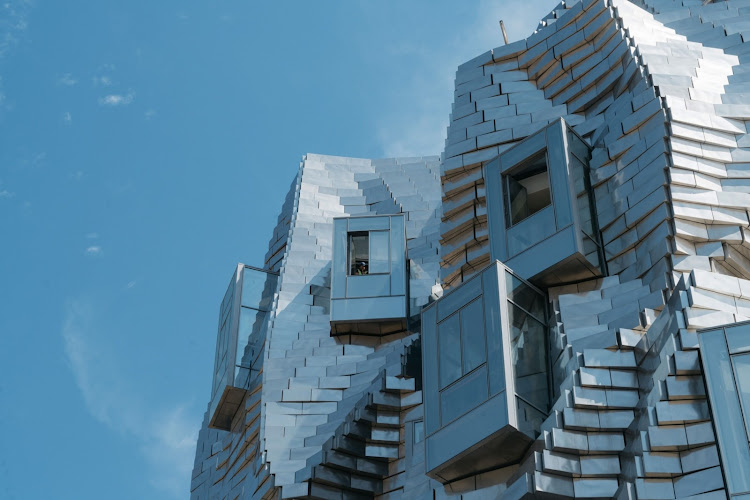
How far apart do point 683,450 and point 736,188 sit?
271 inches

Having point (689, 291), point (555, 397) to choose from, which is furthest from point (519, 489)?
point (689, 291)

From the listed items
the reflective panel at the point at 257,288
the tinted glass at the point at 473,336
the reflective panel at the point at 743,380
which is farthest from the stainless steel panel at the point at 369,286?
the reflective panel at the point at 743,380

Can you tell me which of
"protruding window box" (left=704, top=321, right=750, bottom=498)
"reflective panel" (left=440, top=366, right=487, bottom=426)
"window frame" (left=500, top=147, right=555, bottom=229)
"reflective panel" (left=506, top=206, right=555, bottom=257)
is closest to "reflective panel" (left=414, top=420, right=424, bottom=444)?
"reflective panel" (left=440, top=366, right=487, bottom=426)

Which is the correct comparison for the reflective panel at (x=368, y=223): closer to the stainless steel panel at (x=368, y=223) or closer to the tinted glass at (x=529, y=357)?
the stainless steel panel at (x=368, y=223)

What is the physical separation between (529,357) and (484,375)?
40.1 inches

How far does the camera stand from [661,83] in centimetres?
2498

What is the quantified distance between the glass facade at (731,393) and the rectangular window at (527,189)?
22.8ft

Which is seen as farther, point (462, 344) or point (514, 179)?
point (514, 179)

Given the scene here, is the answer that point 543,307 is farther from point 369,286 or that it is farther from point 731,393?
point 369,286

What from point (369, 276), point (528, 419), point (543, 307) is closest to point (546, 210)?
point (543, 307)

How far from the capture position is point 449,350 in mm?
22547

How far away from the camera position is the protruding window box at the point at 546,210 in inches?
918

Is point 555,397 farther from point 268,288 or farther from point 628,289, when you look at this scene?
point 268,288

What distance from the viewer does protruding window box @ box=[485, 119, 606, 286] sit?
76.5 feet
